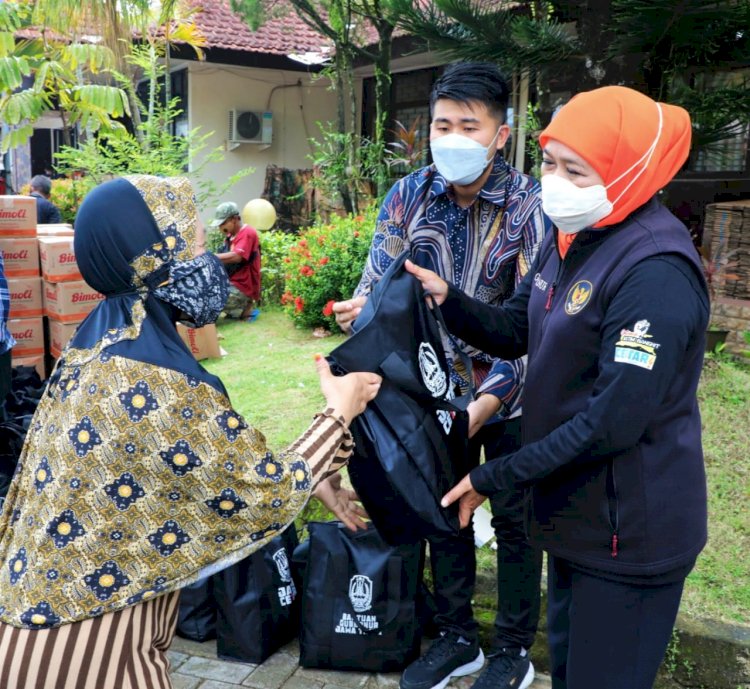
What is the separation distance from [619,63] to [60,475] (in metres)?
4.34

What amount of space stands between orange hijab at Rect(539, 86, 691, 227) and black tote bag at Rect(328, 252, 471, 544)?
73cm

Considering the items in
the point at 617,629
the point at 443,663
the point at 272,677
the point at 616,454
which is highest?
the point at 616,454

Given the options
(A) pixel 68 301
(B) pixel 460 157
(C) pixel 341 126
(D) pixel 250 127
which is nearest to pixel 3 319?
(A) pixel 68 301

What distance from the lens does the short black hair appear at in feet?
8.20

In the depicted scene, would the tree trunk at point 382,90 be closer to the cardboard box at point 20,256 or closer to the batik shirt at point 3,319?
the cardboard box at point 20,256

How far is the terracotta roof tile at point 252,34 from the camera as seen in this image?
1384 centimetres

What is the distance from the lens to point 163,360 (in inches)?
71.8

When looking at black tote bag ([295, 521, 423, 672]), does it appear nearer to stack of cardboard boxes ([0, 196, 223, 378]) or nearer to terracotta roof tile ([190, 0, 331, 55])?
stack of cardboard boxes ([0, 196, 223, 378])

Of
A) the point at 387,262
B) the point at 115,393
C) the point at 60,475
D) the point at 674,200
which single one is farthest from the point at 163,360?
the point at 674,200

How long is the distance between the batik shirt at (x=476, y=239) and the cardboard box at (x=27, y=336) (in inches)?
131

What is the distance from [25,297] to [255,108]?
10.9 m

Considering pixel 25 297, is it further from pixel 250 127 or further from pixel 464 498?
pixel 250 127

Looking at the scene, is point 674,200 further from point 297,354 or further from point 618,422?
point 618,422

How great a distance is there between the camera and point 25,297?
206 inches
